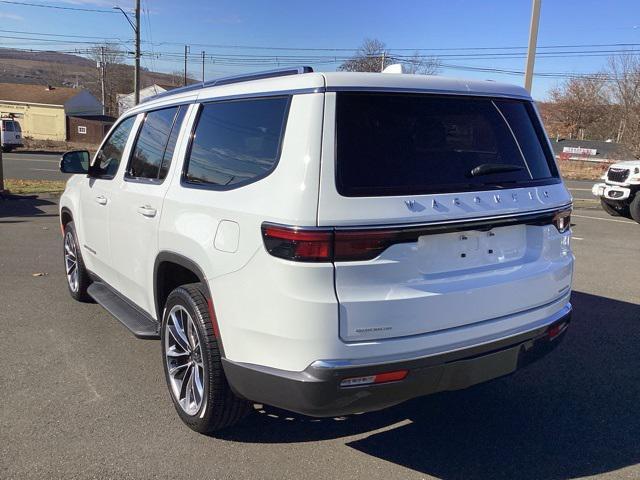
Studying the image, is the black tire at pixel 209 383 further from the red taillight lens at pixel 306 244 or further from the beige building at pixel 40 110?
the beige building at pixel 40 110

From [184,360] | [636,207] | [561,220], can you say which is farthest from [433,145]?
[636,207]

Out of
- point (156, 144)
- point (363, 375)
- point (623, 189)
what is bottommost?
point (363, 375)

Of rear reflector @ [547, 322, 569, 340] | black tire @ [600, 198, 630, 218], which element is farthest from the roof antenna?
black tire @ [600, 198, 630, 218]

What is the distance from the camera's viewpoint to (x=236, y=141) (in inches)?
115

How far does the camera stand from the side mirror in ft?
15.9

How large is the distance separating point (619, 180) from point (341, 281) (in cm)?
1301

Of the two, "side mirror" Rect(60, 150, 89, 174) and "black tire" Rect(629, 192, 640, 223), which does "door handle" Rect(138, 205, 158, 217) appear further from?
"black tire" Rect(629, 192, 640, 223)

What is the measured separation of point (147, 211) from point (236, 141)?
3.12 ft

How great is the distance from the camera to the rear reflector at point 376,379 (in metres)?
2.44

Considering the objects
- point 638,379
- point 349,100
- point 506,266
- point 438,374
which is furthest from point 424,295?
point 638,379

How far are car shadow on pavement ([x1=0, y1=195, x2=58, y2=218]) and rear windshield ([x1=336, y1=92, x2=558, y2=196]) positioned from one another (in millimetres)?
9831

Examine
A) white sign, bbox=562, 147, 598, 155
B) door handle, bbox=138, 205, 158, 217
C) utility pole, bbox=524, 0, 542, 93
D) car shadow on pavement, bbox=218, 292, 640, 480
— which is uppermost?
utility pole, bbox=524, 0, 542, 93

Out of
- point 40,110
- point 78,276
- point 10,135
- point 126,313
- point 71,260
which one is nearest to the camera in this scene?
point 126,313

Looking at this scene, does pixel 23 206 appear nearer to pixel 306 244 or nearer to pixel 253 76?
pixel 253 76
